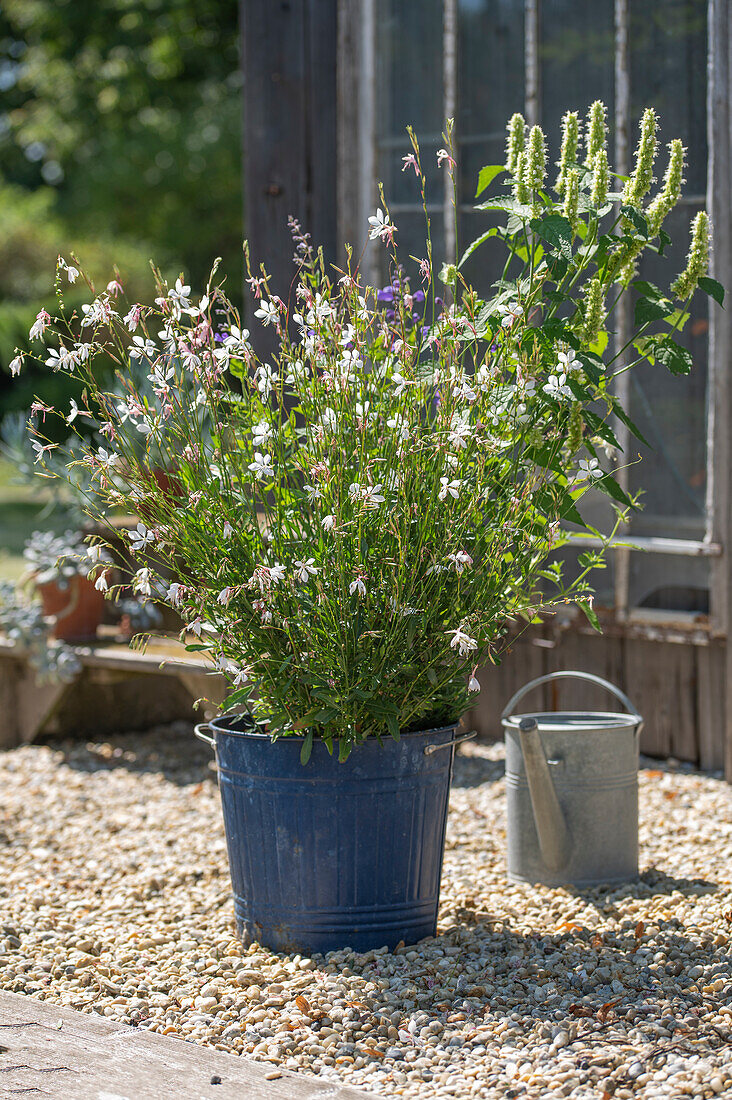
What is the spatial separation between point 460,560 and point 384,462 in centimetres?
27

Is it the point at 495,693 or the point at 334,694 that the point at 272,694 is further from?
the point at 495,693

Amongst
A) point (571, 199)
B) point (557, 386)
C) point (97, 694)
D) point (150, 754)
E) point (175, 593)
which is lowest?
point (150, 754)

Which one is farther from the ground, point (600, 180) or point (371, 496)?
point (600, 180)

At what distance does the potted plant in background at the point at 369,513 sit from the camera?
2.35 m

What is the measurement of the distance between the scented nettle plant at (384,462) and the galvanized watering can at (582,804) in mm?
531

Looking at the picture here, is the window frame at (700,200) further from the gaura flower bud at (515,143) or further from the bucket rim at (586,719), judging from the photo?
the gaura flower bud at (515,143)

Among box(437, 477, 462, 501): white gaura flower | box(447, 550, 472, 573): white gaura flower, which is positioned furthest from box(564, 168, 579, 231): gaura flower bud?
box(447, 550, 472, 573): white gaura flower

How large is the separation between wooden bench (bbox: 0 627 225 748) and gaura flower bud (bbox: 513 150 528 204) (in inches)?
89.2

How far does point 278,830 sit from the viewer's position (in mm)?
2512

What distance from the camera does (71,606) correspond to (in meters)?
4.60

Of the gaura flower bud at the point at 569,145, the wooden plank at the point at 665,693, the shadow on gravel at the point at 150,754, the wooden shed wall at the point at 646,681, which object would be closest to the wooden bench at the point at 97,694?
the shadow on gravel at the point at 150,754

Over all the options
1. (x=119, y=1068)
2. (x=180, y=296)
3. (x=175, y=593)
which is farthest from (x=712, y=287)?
(x=119, y=1068)

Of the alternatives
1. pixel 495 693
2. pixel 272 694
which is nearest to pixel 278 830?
pixel 272 694

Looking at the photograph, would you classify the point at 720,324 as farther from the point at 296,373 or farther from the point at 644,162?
the point at 296,373
